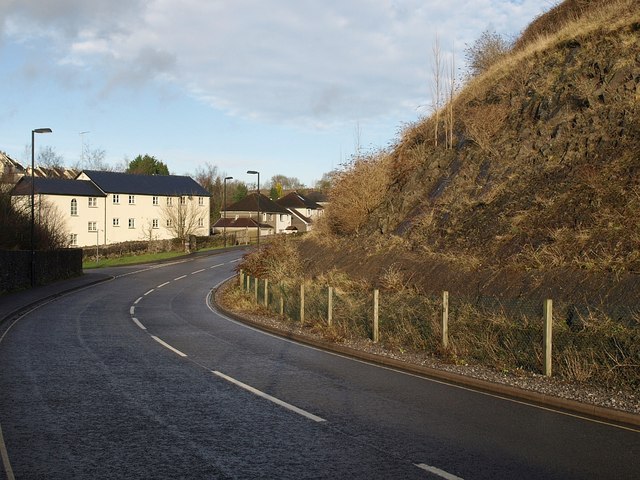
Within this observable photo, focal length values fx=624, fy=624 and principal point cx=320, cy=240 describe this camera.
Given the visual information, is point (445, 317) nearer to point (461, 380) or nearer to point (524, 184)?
point (461, 380)

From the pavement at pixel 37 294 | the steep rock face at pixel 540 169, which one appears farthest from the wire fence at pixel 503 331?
the pavement at pixel 37 294

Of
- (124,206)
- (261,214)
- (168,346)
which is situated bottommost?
(168,346)

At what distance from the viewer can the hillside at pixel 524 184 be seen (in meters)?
14.2

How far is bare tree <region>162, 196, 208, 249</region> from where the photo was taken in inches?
2928

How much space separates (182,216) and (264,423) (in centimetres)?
6938

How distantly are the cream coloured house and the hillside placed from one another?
47571 mm

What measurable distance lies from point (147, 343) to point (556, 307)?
9.42m

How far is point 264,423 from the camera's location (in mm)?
7645

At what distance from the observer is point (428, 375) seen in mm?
11297

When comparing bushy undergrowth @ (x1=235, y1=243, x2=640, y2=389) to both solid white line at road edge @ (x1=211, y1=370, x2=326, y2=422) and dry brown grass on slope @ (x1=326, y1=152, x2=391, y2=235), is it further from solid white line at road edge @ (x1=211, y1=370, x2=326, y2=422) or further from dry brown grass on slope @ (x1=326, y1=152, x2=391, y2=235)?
dry brown grass on slope @ (x1=326, y1=152, x2=391, y2=235)

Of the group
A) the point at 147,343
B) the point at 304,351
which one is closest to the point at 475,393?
the point at 304,351

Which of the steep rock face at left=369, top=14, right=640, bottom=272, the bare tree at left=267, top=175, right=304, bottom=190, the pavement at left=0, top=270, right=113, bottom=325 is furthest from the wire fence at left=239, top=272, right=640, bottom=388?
the bare tree at left=267, top=175, right=304, bottom=190

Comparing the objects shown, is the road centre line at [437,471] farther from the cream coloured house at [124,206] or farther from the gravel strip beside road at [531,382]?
the cream coloured house at [124,206]

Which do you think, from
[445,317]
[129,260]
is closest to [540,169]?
[445,317]
